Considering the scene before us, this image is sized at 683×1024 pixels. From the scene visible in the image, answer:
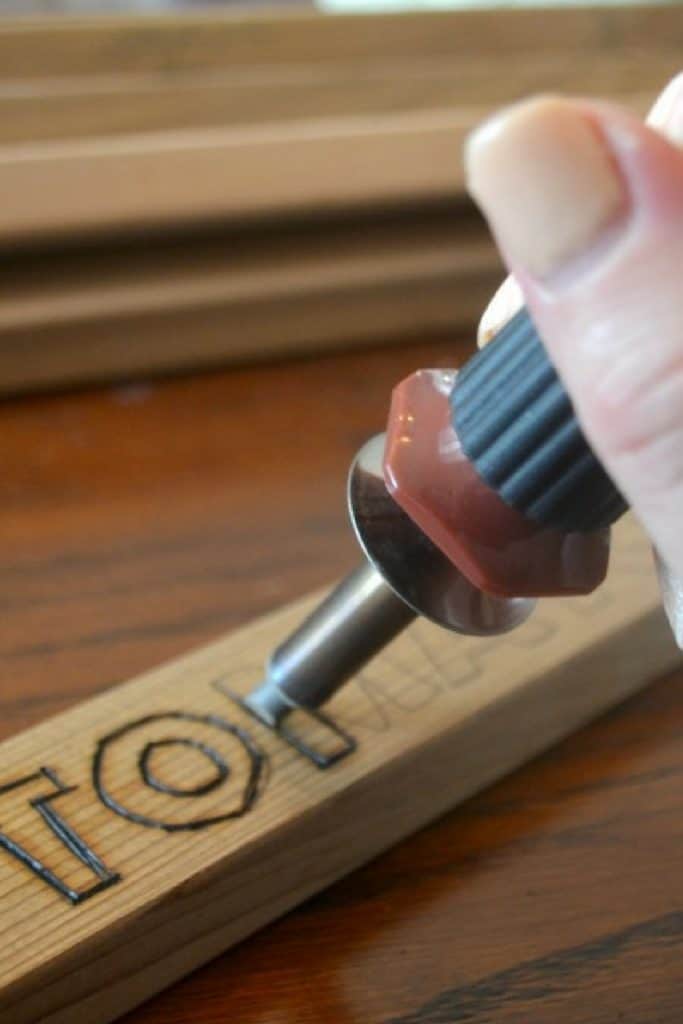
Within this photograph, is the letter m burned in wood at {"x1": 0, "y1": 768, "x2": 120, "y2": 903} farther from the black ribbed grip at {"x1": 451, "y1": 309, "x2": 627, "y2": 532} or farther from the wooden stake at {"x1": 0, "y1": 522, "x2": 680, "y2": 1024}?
the black ribbed grip at {"x1": 451, "y1": 309, "x2": 627, "y2": 532}

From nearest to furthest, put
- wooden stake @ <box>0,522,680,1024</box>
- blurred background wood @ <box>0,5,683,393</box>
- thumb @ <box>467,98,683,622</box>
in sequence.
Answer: thumb @ <box>467,98,683,622</box>, wooden stake @ <box>0,522,680,1024</box>, blurred background wood @ <box>0,5,683,393</box>

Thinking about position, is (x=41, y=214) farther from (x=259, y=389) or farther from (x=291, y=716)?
(x=291, y=716)

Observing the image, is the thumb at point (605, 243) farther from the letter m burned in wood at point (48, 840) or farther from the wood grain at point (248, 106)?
the wood grain at point (248, 106)

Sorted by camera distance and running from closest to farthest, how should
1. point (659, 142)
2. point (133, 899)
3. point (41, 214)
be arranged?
1. point (659, 142)
2. point (133, 899)
3. point (41, 214)

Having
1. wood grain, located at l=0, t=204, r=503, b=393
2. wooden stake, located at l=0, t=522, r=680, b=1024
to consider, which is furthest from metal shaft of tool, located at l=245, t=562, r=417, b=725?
wood grain, located at l=0, t=204, r=503, b=393

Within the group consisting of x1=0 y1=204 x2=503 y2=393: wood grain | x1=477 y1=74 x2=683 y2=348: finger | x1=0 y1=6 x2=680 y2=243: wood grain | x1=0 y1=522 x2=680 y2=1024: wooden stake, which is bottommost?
x1=0 y1=522 x2=680 y2=1024: wooden stake

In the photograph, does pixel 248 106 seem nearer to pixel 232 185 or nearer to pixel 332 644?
pixel 232 185

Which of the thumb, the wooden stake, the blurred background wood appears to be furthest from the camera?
the blurred background wood

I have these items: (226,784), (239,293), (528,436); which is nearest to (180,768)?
(226,784)

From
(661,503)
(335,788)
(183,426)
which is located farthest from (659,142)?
(183,426)
